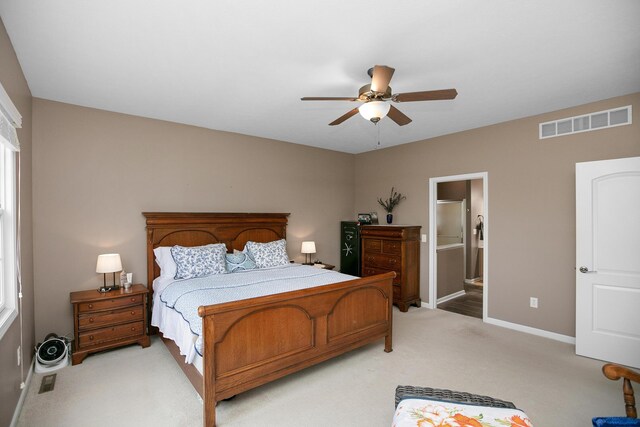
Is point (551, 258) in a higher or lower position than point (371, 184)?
lower

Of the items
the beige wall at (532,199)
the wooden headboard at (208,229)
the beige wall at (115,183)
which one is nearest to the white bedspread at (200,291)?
the wooden headboard at (208,229)

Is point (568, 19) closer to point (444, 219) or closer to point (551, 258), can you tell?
point (551, 258)

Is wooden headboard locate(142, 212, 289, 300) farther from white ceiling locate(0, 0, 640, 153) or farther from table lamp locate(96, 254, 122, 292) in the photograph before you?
white ceiling locate(0, 0, 640, 153)

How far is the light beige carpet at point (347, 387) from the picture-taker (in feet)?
7.60

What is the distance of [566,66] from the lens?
260 centimetres

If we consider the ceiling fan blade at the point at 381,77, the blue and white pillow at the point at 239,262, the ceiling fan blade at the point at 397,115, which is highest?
the ceiling fan blade at the point at 381,77

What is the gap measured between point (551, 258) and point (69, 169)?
571 cm

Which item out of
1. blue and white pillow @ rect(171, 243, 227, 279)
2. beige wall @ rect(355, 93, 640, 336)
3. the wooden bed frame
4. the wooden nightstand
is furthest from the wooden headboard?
beige wall @ rect(355, 93, 640, 336)

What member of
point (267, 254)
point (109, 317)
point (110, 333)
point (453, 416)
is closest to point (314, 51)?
point (453, 416)

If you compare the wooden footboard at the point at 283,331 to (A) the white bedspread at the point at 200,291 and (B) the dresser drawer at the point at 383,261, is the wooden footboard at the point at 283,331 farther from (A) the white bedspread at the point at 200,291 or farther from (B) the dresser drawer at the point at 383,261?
(B) the dresser drawer at the point at 383,261

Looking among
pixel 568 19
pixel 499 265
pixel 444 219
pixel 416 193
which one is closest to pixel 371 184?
pixel 416 193

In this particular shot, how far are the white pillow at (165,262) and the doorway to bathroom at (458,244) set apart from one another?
379 cm

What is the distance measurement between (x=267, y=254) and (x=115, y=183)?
6.75 ft

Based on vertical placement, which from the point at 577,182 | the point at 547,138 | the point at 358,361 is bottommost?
the point at 358,361
